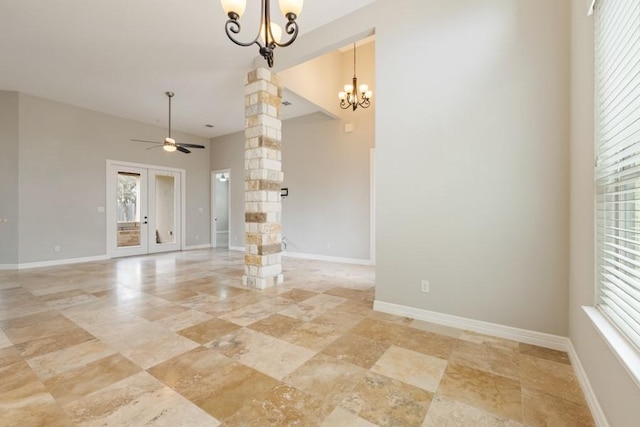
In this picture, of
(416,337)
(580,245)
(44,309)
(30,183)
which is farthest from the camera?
(30,183)

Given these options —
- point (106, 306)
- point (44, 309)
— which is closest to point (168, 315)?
point (106, 306)

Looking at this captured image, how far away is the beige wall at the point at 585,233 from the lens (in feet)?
4.43

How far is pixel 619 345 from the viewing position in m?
1.26

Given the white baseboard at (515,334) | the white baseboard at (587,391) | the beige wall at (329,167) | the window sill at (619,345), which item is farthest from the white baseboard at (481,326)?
the beige wall at (329,167)

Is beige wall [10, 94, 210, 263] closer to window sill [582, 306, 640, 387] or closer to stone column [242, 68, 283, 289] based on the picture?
stone column [242, 68, 283, 289]

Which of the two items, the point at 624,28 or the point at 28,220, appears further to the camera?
the point at 28,220

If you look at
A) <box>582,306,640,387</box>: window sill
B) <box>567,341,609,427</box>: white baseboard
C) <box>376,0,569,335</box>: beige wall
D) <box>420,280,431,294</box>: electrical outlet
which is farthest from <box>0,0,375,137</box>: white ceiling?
<box>567,341,609,427</box>: white baseboard

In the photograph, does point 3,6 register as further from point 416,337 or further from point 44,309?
point 416,337

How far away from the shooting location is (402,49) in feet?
9.72

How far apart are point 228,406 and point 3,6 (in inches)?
197

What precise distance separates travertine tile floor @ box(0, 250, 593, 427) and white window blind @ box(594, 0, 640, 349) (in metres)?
0.74

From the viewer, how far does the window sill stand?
109 cm

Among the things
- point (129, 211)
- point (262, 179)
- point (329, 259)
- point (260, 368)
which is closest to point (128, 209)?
point (129, 211)

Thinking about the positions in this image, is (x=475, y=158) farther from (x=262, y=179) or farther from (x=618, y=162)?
(x=262, y=179)
